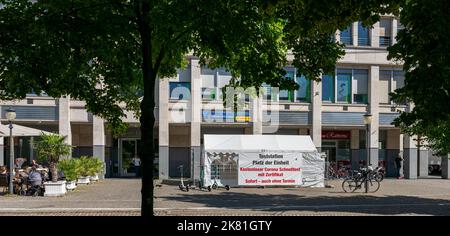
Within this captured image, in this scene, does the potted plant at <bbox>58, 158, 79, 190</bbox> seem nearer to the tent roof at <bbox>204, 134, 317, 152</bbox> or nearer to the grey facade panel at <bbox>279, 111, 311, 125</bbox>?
the tent roof at <bbox>204, 134, 317, 152</bbox>

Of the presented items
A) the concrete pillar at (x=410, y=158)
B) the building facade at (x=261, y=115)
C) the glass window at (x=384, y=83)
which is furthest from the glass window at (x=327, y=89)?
the concrete pillar at (x=410, y=158)

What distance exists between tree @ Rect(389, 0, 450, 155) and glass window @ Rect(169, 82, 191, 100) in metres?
25.9

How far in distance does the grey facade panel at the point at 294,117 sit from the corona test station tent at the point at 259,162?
9.13 m

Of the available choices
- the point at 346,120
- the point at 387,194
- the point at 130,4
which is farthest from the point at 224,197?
the point at 346,120

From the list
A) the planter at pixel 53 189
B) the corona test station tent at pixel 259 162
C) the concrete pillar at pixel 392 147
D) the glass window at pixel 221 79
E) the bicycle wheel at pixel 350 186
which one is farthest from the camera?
the concrete pillar at pixel 392 147

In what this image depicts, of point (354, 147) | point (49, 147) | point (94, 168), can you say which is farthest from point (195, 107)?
point (49, 147)

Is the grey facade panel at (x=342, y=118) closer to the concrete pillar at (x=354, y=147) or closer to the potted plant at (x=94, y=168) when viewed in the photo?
the concrete pillar at (x=354, y=147)

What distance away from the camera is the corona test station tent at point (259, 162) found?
90.0 ft

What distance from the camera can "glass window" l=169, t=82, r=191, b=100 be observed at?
36281 millimetres

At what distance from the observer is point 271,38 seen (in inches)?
472

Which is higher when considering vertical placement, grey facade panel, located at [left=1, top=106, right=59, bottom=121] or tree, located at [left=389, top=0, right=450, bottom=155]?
tree, located at [left=389, top=0, right=450, bottom=155]

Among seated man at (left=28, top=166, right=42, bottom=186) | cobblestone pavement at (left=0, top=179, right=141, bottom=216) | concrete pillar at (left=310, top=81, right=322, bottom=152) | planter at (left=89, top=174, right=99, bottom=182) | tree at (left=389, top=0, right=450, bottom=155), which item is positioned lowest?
planter at (left=89, top=174, right=99, bottom=182)

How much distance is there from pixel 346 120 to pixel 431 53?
29.9 m

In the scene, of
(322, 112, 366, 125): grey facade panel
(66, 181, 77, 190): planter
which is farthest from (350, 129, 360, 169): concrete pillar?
(66, 181, 77, 190): planter
